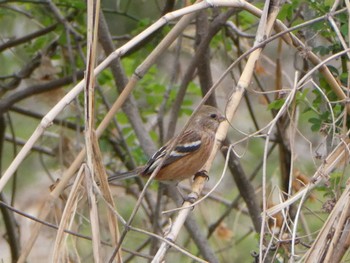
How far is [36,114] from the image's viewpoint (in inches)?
237

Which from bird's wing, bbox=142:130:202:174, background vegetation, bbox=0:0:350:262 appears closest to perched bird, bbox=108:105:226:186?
bird's wing, bbox=142:130:202:174

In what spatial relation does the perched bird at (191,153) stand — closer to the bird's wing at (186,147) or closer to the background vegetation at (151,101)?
the bird's wing at (186,147)

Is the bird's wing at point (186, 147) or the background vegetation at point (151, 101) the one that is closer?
the background vegetation at point (151, 101)

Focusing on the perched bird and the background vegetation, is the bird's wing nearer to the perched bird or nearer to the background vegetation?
the perched bird

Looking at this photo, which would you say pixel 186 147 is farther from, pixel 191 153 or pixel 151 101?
pixel 151 101

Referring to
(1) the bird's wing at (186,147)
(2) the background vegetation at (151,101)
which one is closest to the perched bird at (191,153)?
(1) the bird's wing at (186,147)

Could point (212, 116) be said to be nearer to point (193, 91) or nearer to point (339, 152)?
point (193, 91)

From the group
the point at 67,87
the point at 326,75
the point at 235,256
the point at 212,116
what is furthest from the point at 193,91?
the point at 326,75

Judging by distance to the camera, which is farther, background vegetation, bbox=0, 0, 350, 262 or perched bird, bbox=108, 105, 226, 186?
perched bird, bbox=108, 105, 226, 186

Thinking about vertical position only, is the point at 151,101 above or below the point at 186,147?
above

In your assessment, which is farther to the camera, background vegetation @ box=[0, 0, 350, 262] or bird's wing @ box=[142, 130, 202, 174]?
bird's wing @ box=[142, 130, 202, 174]

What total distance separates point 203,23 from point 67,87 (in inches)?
50.6

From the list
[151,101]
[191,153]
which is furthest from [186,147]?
[151,101]

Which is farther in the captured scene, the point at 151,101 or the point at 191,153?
the point at 151,101
